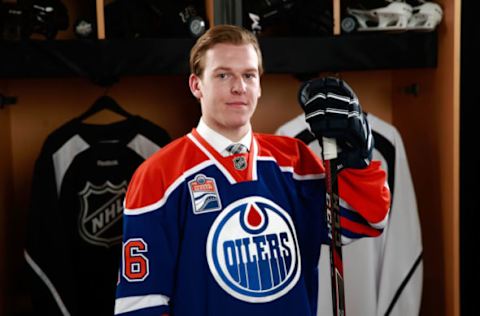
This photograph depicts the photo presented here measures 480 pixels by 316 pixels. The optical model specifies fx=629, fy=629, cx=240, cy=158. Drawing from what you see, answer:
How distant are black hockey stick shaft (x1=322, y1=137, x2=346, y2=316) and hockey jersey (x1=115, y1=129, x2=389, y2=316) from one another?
0.06m

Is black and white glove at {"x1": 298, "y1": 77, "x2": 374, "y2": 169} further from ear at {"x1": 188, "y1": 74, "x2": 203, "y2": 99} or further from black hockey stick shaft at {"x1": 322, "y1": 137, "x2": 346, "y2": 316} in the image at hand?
ear at {"x1": 188, "y1": 74, "x2": 203, "y2": 99}

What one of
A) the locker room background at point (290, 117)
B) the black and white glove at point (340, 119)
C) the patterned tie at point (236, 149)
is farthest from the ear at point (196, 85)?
the locker room background at point (290, 117)

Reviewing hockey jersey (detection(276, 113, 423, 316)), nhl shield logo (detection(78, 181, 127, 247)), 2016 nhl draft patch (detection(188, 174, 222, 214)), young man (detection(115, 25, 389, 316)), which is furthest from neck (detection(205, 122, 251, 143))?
nhl shield logo (detection(78, 181, 127, 247))

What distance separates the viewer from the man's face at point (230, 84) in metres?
1.37

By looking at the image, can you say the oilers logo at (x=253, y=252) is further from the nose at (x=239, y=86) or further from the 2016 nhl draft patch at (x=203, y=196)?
the nose at (x=239, y=86)

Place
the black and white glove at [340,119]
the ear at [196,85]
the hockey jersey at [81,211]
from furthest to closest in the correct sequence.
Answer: the hockey jersey at [81,211], the ear at [196,85], the black and white glove at [340,119]

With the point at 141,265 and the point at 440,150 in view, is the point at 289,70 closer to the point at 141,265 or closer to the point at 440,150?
the point at 440,150

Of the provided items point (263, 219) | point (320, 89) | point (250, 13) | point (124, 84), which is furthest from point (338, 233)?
point (124, 84)

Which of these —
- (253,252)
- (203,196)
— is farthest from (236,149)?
(253,252)

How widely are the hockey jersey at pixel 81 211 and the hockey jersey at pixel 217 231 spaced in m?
0.65

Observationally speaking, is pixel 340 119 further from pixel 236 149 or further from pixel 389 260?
pixel 389 260

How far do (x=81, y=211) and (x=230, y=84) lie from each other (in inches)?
35.6

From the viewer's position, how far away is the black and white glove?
4.38ft

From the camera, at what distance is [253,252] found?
138 cm
